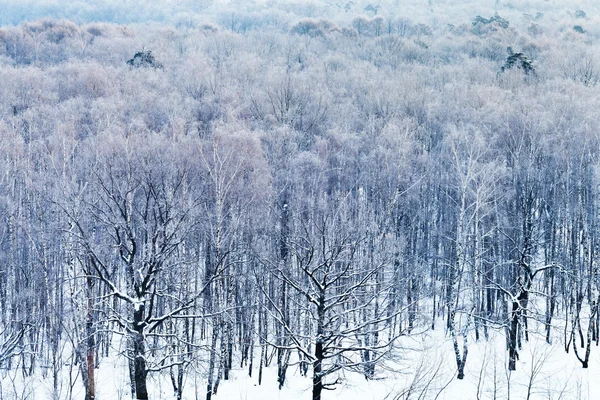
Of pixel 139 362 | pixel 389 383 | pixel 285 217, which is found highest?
pixel 285 217

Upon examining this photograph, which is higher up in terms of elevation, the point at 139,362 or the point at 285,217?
the point at 285,217

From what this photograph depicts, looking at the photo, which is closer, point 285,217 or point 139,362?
point 139,362

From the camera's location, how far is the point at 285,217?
85.6 ft

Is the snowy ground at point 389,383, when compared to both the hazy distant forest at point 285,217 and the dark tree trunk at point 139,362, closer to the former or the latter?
the hazy distant forest at point 285,217

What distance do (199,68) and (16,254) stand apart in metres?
32.2

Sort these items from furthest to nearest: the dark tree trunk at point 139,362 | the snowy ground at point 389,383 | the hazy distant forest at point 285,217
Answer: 1. the snowy ground at point 389,383
2. the hazy distant forest at point 285,217
3. the dark tree trunk at point 139,362

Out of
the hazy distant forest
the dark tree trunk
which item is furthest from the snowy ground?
the dark tree trunk

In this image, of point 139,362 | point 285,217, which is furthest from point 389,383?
point 139,362

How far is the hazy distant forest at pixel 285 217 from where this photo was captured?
16531 millimetres

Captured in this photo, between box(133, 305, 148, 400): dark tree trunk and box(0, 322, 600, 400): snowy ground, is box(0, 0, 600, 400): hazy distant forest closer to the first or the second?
box(133, 305, 148, 400): dark tree trunk

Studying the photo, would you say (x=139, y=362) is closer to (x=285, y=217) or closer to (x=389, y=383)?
(x=389, y=383)

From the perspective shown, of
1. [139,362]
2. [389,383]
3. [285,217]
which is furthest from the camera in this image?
[285,217]

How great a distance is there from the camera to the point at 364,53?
232 ft

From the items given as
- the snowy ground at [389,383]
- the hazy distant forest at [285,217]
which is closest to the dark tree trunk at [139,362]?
the hazy distant forest at [285,217]
